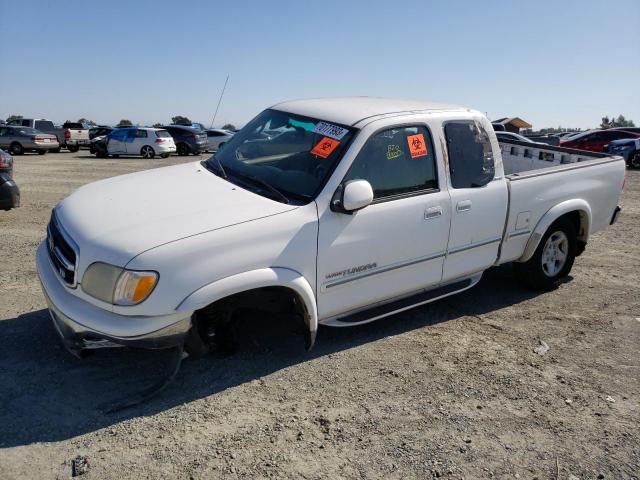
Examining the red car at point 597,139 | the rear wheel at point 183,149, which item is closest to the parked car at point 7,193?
the rear wheel at point 183,149

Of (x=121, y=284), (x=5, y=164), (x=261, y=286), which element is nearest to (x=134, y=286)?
(x=121, y=284)

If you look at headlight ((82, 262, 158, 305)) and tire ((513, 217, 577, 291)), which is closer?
headlight ((82, 262, 158, 305))

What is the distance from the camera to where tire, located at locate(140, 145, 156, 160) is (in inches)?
907

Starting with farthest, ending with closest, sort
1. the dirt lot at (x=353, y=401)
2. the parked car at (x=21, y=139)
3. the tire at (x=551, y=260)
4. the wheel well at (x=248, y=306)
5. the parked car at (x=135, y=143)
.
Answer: the parked car at (x=21, y=139), the parked car at (x=135, y=143), the tire at (x=551, y=260), the wheel well at (x=248, y=306), the dirt lot at (x=353, y=401)

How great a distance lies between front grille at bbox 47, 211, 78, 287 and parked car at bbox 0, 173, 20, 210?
15.4ft

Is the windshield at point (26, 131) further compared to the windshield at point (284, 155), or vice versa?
the windshield at point (26, 131)

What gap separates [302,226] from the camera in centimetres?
345

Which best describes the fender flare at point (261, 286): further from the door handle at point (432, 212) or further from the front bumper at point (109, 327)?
the door handle at point (432, 212)

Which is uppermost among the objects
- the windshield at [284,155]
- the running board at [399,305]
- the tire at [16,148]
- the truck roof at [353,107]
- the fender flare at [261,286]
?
the truck roof at [353,107]

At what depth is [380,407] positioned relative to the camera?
3398mm

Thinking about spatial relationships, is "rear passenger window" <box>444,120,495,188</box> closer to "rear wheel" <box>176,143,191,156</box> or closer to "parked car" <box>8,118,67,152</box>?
"rear wheel" <box>176,143,191,156</box>

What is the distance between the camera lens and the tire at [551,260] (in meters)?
5.32

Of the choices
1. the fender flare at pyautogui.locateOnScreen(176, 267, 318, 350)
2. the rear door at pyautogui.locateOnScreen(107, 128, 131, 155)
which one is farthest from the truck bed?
the rear door at pyautogui.locateOnScreen(107, 128, 131, 155)

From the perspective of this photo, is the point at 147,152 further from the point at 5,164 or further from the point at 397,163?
the point at 397,163
